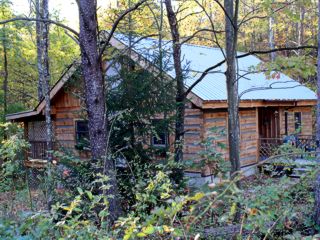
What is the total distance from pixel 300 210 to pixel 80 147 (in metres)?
4.60

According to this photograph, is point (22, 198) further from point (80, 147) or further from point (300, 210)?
point (300, 210)

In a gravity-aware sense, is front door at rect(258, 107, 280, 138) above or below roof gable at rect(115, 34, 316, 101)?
below

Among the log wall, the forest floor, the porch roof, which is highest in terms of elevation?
the porch roof

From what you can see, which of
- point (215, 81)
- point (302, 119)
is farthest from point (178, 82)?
point (302, 119)

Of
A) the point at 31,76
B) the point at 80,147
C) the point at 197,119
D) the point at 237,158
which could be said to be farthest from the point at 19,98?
the point at 237,158

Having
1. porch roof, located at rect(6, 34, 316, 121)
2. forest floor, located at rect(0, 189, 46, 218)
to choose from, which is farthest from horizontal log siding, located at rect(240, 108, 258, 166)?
forest floor, located at rect(0, 189, 46, 218)

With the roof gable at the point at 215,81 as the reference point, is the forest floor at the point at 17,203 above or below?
below

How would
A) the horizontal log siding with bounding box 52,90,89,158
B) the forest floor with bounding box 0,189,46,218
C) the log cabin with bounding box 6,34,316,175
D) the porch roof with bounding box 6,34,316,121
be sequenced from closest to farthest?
the forest floor with bounding box 0,189,46,218, the porch roof with bounding box 6,34,316,121, the log cabin with bounding box 6,34,316,175, the horizontal log siding with bounding box 52,90,89,158

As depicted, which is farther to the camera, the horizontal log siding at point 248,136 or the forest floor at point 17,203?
the horizontal log siding at point 248,136

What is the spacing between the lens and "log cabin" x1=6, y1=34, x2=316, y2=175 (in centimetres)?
1130

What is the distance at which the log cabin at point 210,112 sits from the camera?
11305 mm

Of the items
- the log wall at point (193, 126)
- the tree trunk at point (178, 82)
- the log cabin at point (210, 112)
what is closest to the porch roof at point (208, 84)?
the log cabin at point (210, 112)

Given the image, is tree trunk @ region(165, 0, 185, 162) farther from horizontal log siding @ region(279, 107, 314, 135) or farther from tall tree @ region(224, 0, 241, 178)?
horizontal log siding @ region(279, 107, 314, 135)

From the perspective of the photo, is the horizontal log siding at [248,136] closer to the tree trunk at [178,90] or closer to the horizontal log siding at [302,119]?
the horizontal log siding at [302,119]
